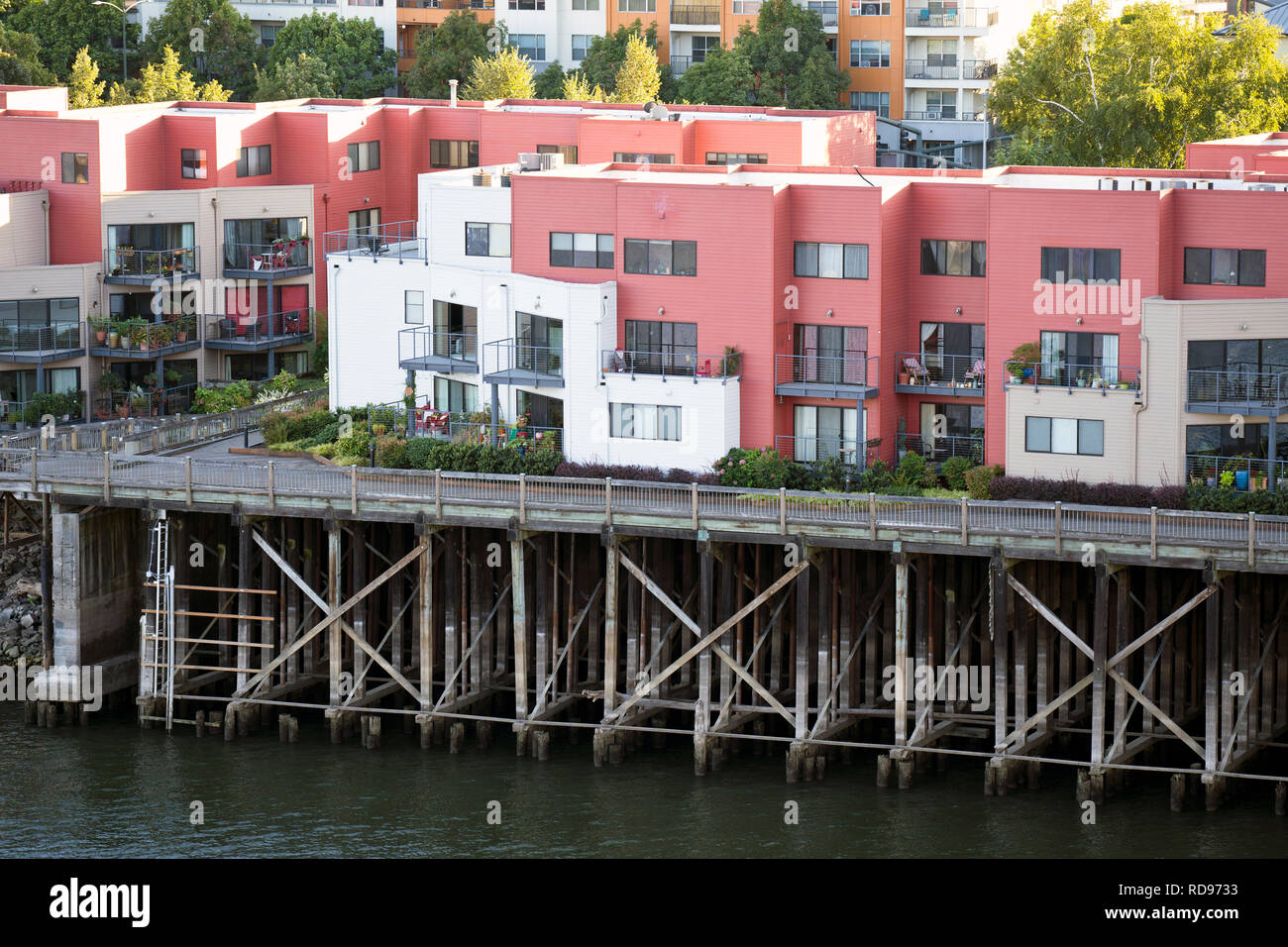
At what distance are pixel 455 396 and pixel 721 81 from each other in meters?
60.3

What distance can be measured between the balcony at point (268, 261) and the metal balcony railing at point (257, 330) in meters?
1.56

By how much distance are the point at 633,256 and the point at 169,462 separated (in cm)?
1446

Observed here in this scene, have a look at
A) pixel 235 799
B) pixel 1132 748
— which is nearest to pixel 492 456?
pixel 235 799

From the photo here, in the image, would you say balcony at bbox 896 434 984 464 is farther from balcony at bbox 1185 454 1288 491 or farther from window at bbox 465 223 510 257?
window at bbox 465 223 510 257

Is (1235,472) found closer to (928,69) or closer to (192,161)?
(192,161)

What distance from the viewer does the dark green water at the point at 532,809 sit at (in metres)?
60.0

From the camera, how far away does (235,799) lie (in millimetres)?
63844

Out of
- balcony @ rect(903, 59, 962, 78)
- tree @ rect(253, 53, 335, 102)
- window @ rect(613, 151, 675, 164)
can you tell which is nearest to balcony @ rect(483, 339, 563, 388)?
window @ rect(613, 151, 675, 164)

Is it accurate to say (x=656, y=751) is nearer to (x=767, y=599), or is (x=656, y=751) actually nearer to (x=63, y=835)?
(x=767, y=599)

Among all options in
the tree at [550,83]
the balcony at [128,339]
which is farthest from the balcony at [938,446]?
the tree at [550,83]

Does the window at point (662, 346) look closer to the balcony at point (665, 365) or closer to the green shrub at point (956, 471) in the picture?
the balcony at point (665, 365)

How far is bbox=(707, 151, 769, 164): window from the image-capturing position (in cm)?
9512

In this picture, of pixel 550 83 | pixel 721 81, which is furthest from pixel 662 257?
pixel 550 83

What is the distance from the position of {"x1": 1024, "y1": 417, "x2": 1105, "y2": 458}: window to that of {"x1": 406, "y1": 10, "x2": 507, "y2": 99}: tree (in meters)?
74.3
